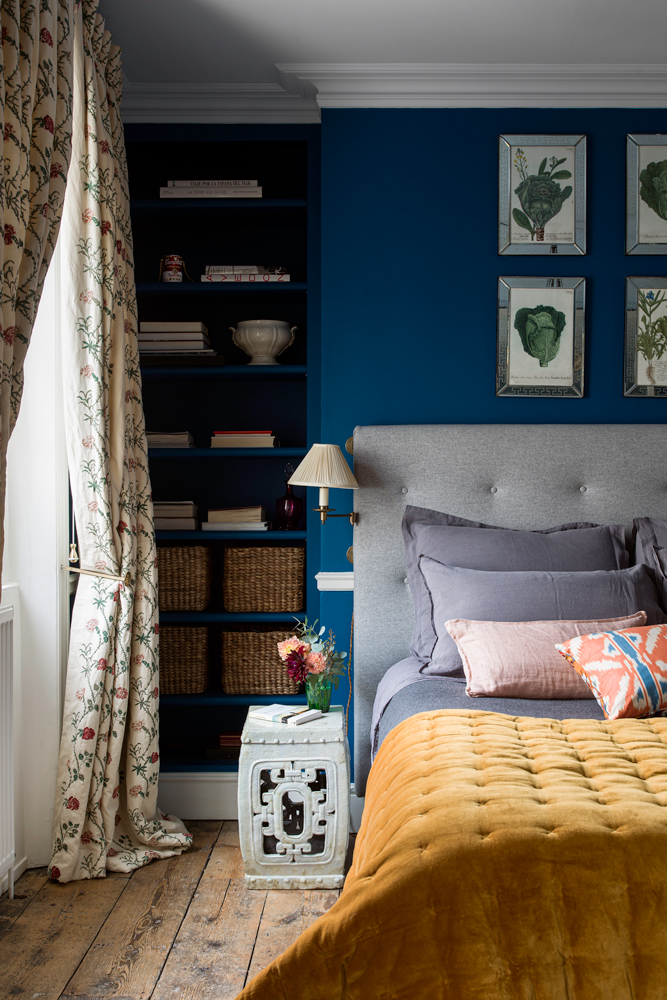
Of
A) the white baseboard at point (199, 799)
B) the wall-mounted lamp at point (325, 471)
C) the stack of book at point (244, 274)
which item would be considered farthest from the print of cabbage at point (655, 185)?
the white baseboard at point (199, 799)

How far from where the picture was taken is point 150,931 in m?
2.12

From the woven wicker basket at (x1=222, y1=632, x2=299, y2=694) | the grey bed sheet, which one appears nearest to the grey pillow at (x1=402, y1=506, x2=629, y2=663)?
the grey bed sheet

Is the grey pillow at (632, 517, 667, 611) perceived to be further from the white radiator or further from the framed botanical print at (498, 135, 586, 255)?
the white radiator

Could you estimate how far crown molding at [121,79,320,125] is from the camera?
2.98 m

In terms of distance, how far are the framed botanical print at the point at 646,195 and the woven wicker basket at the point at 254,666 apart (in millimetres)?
2102

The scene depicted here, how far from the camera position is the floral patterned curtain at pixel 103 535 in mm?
2385

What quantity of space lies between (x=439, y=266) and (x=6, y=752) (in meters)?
2.32

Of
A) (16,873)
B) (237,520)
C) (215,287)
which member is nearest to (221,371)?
(215,287)

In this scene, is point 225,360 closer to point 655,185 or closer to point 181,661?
point 181,661

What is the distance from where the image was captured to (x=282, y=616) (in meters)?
3.03

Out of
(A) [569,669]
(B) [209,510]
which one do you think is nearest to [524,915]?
(A) [569,669]

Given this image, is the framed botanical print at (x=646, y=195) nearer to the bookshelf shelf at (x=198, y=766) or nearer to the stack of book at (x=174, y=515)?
the stack of book at (x=174, y=515)

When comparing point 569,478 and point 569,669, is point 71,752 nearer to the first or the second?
point 569,669

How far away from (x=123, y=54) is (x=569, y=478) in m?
2.33
